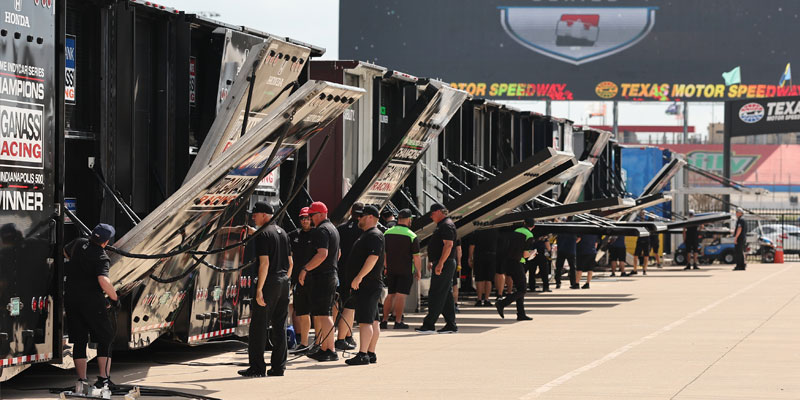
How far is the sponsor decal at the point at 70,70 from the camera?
35.6ft

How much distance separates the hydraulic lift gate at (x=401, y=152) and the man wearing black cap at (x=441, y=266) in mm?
743

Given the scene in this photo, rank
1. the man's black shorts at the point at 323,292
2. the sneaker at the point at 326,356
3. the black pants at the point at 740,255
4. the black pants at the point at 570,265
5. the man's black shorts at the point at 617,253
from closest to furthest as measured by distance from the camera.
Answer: the man's black shorts at the point at 323,292, the sneaker at the point at 326,356, the black pants at the point at 570,265, the man's black shorts at the point at 617,253, the black pants at the point at 740,255

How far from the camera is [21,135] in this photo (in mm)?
9938

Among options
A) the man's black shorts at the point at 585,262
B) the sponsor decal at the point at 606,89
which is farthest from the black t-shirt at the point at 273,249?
the sponsor decal at the point at 606,89

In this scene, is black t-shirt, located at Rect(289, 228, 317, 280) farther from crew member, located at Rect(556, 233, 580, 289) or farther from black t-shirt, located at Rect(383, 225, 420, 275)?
crew member, located at Rect(556, 233, 580, 289)

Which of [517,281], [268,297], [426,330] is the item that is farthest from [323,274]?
[517,281]

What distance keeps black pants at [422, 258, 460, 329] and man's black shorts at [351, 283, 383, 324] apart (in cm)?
347

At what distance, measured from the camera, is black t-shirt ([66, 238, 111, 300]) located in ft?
34.1

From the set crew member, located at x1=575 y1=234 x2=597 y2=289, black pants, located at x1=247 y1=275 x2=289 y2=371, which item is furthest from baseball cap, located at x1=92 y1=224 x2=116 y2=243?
crew member, located at x1=575 y1=234 x2=597 y2=289

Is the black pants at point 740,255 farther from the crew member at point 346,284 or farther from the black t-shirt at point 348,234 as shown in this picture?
the black t-shirt at point 348,234

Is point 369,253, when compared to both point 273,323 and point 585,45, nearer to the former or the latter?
point 273,323

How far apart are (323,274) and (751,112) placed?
35.8 m

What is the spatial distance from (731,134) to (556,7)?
74.8 ft

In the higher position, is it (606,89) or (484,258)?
(606,89)
